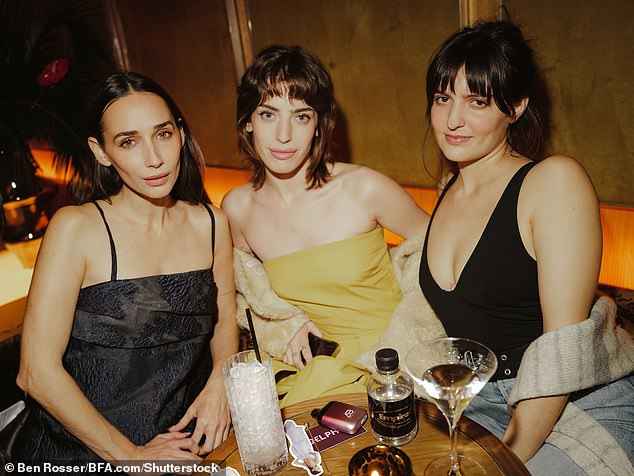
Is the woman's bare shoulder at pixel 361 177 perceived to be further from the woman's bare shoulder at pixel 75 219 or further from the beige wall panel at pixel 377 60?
the woman's bare shoulder at pixel 75 219

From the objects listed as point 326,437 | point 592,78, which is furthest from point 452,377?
point 592,78

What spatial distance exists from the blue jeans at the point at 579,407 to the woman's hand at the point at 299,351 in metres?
0.74

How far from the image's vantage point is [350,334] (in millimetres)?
2436

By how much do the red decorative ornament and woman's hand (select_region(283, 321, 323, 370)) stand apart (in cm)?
307

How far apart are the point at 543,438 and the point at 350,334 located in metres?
1.00

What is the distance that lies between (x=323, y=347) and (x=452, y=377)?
1148mm

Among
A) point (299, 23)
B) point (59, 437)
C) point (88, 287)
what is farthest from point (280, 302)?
point (299, 23)

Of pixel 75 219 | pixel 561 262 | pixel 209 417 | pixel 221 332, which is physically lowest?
pixel 209 417

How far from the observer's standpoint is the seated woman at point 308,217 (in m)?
2.29

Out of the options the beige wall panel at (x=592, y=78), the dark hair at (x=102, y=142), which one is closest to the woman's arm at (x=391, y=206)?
the dark hair at (x=102, y=142)

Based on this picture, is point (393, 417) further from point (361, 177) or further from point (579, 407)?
point (361, 177)

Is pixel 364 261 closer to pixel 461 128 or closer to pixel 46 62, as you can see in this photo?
pixel 461 128

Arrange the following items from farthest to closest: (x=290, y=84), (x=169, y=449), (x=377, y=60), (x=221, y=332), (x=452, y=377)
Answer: (x=377, y=60), (x=221, y=332), (x=290, y=84), (x=169, y=449), (x=452, y=377)

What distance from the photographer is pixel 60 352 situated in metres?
Answer: 1.84
